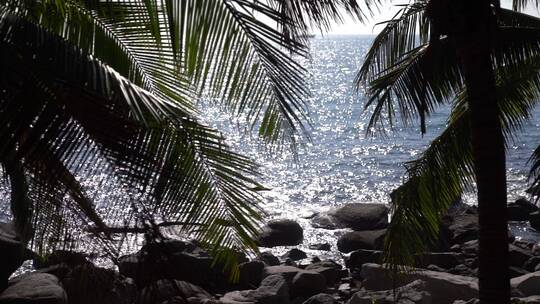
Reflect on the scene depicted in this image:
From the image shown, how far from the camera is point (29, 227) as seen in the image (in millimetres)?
5398

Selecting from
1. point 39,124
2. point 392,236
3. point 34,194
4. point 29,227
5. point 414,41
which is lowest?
point 392,236

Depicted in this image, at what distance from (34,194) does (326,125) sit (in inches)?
1820

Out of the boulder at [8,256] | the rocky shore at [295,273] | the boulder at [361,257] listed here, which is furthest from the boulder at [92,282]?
the boulder at [361,257]

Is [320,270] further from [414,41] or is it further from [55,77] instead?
[55,77]

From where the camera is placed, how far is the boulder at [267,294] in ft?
41.2

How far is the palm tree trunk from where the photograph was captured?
19.0ft

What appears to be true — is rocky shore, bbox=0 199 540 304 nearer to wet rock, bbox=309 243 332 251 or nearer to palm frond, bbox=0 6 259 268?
wet rock, bbox=309 243 332 251

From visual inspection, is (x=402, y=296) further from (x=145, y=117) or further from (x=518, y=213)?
(x=518, y=213)

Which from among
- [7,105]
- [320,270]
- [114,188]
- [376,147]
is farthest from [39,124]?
[376,147]

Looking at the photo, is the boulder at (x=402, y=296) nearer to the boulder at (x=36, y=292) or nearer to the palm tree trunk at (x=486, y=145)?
the boulder at (x=36, y=292)

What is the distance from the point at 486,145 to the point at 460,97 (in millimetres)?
3225

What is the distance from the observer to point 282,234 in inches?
787

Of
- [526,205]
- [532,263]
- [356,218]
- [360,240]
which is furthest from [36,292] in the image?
[526,205]

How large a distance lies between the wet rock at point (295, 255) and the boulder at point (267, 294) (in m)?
5.06
